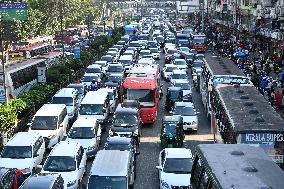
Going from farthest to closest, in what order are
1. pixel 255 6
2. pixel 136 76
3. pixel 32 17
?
pixel 32 17 < pixel 255 6 < pixel 136 76

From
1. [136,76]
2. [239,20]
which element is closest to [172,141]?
[136,76]

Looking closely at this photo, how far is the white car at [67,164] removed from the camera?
68.4 feet

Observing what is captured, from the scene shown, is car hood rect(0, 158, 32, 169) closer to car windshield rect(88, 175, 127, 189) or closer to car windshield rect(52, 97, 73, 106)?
car windshield rect(88, 175, 127, 189)

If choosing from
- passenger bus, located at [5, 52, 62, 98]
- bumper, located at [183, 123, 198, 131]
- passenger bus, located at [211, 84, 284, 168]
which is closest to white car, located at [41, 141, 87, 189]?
passenger bus, located at [211, 84, 284, 168]

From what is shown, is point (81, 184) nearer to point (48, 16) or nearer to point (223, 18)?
Answer: point (48, 16)

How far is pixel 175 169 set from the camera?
2094 cm

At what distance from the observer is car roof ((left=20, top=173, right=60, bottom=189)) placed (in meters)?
17.4

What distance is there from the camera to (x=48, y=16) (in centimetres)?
8969

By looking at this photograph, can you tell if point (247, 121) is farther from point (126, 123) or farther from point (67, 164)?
point (126, 123)

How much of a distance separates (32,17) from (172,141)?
203ft

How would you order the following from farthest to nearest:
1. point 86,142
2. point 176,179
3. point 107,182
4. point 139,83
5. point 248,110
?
point 139,83
point 86,142
point 248,110
point 176,179
point 107,182

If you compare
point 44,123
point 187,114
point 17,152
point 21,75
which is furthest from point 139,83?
point 21,75

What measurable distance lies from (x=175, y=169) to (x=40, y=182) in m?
5.43

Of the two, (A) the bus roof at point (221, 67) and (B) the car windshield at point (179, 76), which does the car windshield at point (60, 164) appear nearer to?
(A) the bus roof at point (221, 67)
